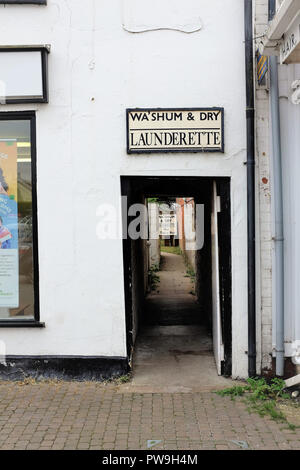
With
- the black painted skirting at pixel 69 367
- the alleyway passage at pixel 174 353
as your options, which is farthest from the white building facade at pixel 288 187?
the black painted skirting at pixel 69 367

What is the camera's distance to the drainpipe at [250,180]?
221 inches

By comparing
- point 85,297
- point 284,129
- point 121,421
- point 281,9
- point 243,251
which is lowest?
point 121,421

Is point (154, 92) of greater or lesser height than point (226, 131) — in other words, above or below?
above

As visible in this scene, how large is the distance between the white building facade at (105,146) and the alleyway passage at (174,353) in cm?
45

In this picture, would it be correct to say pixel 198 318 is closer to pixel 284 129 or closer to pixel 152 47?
pixel 284 129

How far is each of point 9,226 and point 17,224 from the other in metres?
0.11

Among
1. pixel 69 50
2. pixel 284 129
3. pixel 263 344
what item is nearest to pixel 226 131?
pixel 284 129

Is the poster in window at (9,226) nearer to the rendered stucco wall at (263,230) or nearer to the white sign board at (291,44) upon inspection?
the rendered stucco wall at (263,230)

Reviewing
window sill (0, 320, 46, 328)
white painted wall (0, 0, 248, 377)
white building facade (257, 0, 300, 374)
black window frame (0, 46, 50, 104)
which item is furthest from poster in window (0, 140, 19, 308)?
white building facade (257, 0, 300, 374)

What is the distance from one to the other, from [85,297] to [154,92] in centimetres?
274

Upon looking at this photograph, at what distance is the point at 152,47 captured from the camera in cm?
576

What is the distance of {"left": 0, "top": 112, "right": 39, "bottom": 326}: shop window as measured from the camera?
595cm

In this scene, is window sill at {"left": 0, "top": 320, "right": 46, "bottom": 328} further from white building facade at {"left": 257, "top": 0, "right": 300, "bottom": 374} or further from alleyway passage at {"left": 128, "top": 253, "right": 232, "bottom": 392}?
white building facade at {"left": 257, "top": 0, "right": 300, "bottom": 374}

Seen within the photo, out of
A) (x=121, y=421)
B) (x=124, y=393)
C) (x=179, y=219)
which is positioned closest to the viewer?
(x=121, y=421)
